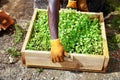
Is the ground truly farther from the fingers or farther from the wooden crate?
the fingers

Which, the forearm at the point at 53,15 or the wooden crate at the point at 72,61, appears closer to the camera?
the forearm at the point at 53,15

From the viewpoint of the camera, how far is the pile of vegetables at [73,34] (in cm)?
388

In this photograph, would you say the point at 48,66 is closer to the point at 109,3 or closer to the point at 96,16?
the point at 96,16

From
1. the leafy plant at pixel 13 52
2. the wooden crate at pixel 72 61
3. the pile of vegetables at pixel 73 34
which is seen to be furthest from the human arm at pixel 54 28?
the leafy plant at pixel 13 52

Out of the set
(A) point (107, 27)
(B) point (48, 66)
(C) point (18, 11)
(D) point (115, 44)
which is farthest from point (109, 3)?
(B) point (48, 66)

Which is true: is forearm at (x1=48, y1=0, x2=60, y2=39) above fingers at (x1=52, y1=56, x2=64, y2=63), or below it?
above

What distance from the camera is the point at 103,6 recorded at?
200 inches

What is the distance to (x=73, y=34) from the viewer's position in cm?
406

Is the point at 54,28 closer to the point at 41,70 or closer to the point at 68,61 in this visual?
the point at 68,61

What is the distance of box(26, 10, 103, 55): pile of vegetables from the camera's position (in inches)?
153

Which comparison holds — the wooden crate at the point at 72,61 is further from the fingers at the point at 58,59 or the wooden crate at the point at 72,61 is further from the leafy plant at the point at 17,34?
the leafy plant at the point at 17,34

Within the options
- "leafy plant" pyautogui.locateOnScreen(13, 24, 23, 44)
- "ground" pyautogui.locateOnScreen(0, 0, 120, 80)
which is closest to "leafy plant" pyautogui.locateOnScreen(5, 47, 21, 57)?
"ground" pyautogui.locateOnScreen(0, 0, 120, 80)

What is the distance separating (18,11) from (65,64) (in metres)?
1.83

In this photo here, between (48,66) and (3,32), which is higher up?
(3,32)
